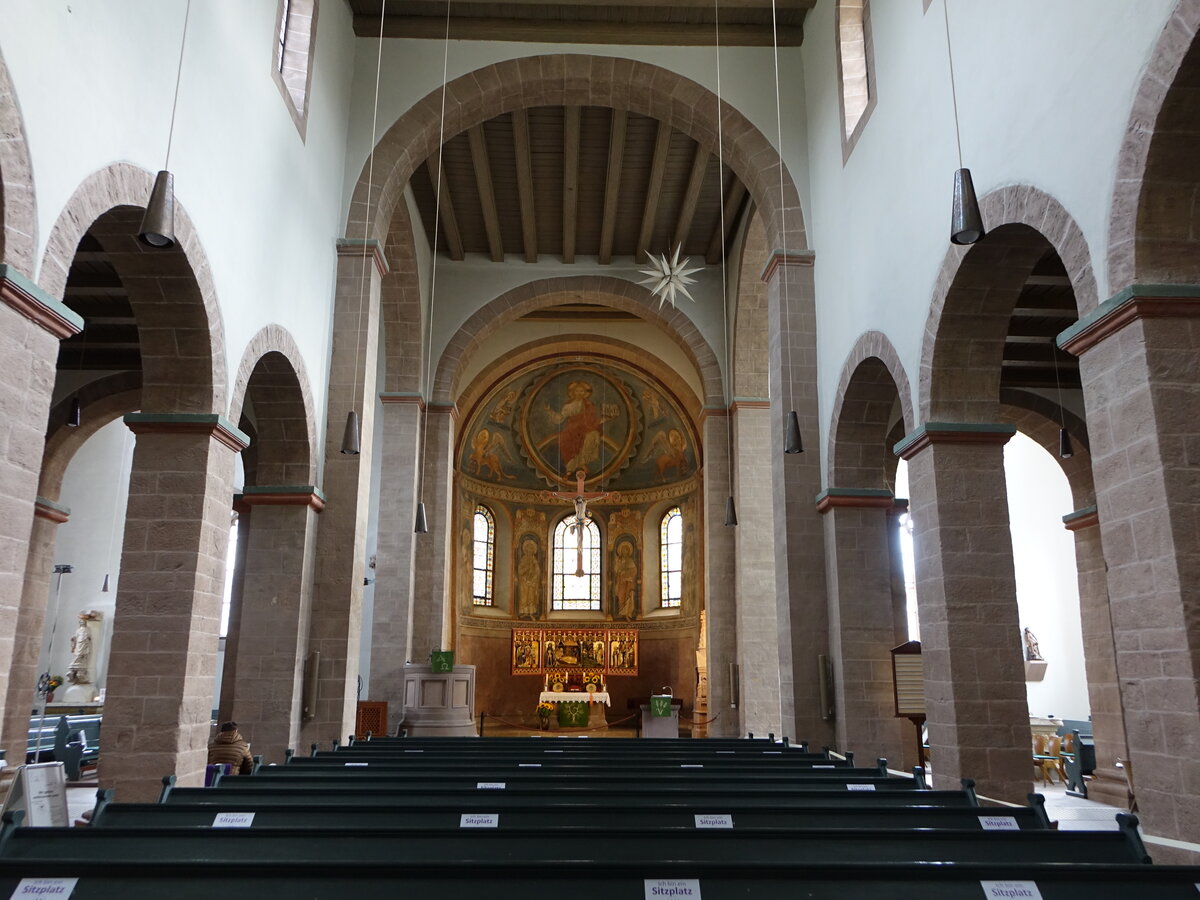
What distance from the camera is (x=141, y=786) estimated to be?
7266mm

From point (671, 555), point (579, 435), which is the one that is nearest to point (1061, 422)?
point (671, 555)

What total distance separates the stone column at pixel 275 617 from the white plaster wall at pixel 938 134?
580cm

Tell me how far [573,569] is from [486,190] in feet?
40.1

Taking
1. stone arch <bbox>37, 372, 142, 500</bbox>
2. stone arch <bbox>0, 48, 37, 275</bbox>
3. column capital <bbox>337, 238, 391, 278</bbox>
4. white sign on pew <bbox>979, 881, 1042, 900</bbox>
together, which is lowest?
white sign on pew <bbox>979, 881, 1042, 900</bbox>

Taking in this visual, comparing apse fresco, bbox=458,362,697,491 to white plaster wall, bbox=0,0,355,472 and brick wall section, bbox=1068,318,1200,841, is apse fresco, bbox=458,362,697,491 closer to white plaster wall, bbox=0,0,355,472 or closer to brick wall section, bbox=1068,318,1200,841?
white plaster wall, bbox=0,0,355,472

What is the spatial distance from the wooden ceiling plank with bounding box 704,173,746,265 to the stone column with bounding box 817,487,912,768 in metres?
5.27

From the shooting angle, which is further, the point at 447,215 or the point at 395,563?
the point at 447,215

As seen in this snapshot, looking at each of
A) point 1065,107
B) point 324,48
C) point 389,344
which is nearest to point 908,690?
point 1065,107

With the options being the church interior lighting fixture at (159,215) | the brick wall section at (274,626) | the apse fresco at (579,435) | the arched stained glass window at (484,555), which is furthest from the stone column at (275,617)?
the arched stained glass window at (484,555)

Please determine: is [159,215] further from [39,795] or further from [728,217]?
[728,217]

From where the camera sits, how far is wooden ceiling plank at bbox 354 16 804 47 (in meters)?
11.9

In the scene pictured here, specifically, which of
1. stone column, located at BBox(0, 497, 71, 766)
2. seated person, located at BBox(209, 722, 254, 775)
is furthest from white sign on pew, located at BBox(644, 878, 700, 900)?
stone column, located at BBox(0, 497, 71, 766)

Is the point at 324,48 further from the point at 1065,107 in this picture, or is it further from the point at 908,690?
the point at 908,690

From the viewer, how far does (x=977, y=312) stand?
25.4 feet
